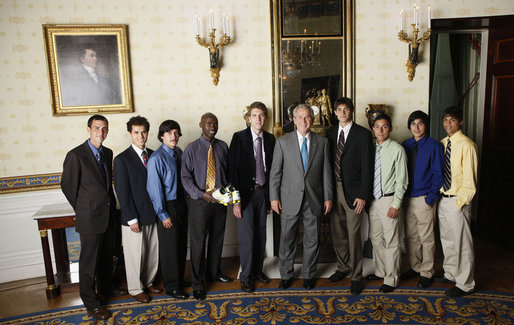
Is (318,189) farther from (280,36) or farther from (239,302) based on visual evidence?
(280,36)

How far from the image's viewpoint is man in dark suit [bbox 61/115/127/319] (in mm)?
2953

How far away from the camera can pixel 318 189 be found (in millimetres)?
3238

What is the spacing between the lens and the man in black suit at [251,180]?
3.27 meters

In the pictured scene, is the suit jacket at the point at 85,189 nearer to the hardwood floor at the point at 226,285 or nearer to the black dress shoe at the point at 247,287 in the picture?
the hardwood floor at the point at 226,285

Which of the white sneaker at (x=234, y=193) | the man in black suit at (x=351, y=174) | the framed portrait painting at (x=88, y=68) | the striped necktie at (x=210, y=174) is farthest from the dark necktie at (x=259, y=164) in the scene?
the framed portrait painting at (x=88, y=68)

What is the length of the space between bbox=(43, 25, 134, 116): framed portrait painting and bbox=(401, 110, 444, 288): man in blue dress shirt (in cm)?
290

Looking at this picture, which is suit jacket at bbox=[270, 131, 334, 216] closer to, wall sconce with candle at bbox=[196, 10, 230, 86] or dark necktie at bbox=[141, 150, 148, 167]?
dark necktie at bbox=[141, 150, 148, 167]

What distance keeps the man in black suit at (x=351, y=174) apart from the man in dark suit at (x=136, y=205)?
168 centimetres

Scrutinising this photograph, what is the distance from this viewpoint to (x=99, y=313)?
9.89 feet

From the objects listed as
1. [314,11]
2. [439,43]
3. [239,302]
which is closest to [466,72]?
[439,43]

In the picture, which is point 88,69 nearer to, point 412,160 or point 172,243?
point 172,243

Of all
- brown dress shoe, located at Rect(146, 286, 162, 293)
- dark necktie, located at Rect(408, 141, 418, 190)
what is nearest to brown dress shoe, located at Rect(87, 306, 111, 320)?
brown dress shoe, located at Rect(146, 286, 162, 293)

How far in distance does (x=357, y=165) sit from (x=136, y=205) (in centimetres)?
195

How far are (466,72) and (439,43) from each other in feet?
2.23
